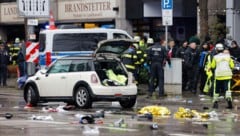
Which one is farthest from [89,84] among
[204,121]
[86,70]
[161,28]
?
[161,28]

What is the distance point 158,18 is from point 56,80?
1825 centimetres

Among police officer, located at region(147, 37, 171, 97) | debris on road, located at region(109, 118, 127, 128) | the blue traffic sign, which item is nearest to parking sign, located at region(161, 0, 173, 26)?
the blue traffic sign

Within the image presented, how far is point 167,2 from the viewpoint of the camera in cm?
2364

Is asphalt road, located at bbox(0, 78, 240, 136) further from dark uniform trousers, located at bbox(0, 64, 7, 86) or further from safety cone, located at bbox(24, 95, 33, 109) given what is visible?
dark uniform trousers, located at bbox(0, 64, 7, 86)

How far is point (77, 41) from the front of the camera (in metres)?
27.4

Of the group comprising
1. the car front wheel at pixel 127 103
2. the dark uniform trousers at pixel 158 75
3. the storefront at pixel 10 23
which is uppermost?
the storefront at pixel 10 23

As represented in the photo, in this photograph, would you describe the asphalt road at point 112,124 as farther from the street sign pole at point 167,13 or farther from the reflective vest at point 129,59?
the street sign pole at point 167,13

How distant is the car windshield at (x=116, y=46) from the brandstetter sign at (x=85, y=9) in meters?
13.7

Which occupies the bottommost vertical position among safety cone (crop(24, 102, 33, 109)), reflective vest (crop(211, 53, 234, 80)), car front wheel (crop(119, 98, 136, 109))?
safety cone (crop(24, 102, 33, 109))

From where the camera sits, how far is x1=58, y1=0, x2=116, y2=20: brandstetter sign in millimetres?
39656

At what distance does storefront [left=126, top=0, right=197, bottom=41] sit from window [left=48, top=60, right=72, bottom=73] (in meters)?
15.5

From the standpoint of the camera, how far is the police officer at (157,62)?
22.7m

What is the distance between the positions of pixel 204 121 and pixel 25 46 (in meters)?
15.0

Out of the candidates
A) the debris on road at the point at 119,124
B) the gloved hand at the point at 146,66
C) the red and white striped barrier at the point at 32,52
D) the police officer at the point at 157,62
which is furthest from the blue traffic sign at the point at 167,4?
the debris on road at the point at 119,124
